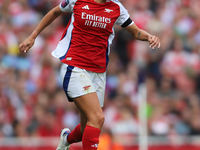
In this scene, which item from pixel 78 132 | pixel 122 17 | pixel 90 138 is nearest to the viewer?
pixel 90 138

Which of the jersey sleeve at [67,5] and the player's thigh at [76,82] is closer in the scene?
the player's thigh at [76,82]

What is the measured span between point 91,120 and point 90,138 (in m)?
0.24

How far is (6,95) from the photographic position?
11.0 m

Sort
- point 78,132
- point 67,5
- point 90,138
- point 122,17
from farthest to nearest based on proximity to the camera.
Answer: point 78,132
point 122,17
point 67,5
point 90,138

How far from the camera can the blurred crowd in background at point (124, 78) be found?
415 inches

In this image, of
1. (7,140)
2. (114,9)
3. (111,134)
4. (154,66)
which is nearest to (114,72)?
(154,66)

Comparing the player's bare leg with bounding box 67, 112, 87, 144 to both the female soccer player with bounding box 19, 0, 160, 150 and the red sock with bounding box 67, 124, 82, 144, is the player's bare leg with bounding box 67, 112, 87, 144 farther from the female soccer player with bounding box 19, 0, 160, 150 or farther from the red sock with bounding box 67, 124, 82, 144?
the female soccer player with bounding box 19, 0, 160, 150

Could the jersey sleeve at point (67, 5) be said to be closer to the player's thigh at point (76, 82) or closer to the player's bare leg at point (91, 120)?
the player's thigh at point (76, 82)

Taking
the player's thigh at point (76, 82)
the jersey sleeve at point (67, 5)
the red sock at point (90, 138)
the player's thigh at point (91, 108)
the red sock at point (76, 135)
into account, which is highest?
the jersey sleeve at point (67, 5)

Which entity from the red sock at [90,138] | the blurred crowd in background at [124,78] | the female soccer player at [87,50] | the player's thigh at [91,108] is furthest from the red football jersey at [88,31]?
the blurred crowd in background at [124,78]

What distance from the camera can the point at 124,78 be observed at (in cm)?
1134

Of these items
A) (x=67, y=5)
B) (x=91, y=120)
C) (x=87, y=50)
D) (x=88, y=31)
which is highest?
(x=67, y=5)

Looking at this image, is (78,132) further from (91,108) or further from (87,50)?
(87,50)

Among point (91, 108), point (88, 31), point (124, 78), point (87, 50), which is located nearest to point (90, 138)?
point (91, 108)
